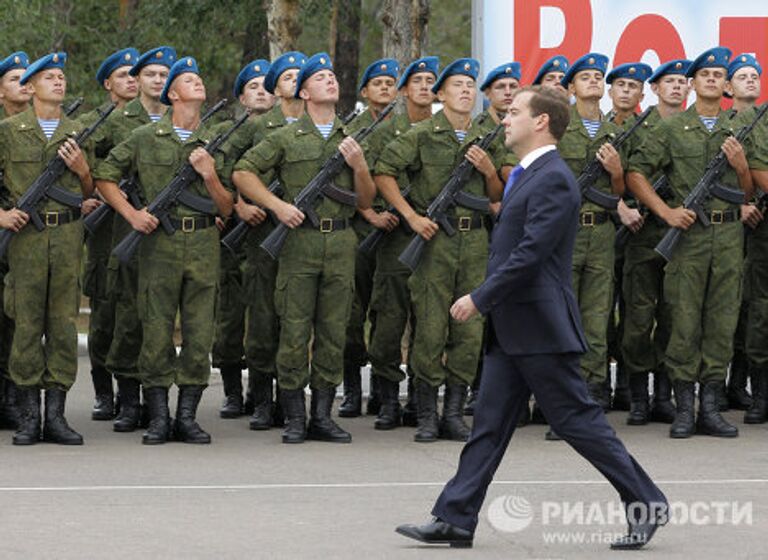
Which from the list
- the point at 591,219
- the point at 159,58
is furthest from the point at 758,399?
the point at 159,58

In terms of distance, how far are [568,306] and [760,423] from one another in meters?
4.81

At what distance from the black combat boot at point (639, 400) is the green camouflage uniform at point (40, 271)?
11.6 feet

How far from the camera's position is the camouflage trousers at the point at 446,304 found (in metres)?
12.4

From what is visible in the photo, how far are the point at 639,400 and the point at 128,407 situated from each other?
10.4ft

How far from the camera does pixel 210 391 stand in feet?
51.0

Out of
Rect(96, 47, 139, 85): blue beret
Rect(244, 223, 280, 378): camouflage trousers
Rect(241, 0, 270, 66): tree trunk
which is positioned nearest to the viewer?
Rect(244, 223, 280, 378): camouflage trousers

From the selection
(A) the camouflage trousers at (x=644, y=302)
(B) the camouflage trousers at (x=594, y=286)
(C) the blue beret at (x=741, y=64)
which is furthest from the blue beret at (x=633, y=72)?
(B) the camouflage trousers at (x=594, y=286)

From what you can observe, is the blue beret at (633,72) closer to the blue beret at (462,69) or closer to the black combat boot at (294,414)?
the blue beret at (462,69)

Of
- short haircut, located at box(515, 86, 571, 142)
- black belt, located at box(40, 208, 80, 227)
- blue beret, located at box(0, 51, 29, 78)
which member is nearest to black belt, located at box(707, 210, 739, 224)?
black belt, located at box(40, 208, 80, 227)

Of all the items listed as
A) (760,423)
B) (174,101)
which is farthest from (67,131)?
(760,423)

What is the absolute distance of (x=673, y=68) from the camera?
13188 millimetres

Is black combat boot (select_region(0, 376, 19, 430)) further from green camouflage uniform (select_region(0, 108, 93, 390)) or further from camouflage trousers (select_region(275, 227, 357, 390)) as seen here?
camouflage trousers (select_region(275, 227, 357, 390))

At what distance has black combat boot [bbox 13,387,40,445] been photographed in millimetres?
12055

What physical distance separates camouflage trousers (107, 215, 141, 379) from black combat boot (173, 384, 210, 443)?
0.72 m
